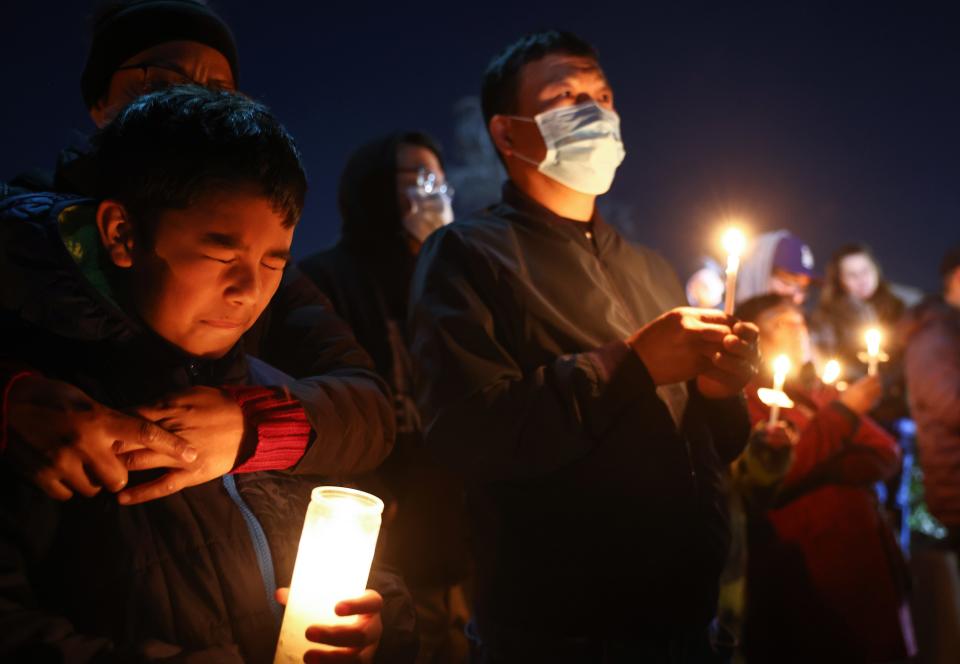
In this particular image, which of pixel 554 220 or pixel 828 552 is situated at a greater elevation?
Result: pixel 554 220

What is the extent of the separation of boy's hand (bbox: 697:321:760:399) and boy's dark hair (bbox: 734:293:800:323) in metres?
2.55

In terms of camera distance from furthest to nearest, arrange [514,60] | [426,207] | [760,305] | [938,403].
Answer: [938,403]
[760,305]
[426,207]
[514,60]

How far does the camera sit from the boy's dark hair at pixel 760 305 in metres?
4.93

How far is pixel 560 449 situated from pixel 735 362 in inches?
24.8

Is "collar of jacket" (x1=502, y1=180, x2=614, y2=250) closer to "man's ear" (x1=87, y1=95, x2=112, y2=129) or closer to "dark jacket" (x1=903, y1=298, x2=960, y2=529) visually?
"man's ear" (x1=87, y1=95, x2=112, y2=129)

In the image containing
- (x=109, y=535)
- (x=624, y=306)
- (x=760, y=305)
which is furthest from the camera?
(x=760, y=305)

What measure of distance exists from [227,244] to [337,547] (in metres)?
0.68

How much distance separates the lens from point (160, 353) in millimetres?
1493

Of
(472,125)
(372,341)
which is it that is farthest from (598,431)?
(472,125)

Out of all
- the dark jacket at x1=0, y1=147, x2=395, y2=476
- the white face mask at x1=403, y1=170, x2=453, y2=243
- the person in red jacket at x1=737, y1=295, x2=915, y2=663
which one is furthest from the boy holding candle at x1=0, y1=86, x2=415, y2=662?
the person in red jacket at x1=737, y1=295, x2=915, y2=663

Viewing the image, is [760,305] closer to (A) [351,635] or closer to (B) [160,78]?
(B) [160,78]

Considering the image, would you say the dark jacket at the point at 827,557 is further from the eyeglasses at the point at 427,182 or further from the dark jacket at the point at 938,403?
the eyeglasses at the point at 427,182

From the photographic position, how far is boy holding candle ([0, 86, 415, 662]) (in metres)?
1.28

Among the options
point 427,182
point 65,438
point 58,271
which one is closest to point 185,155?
point 58,271
